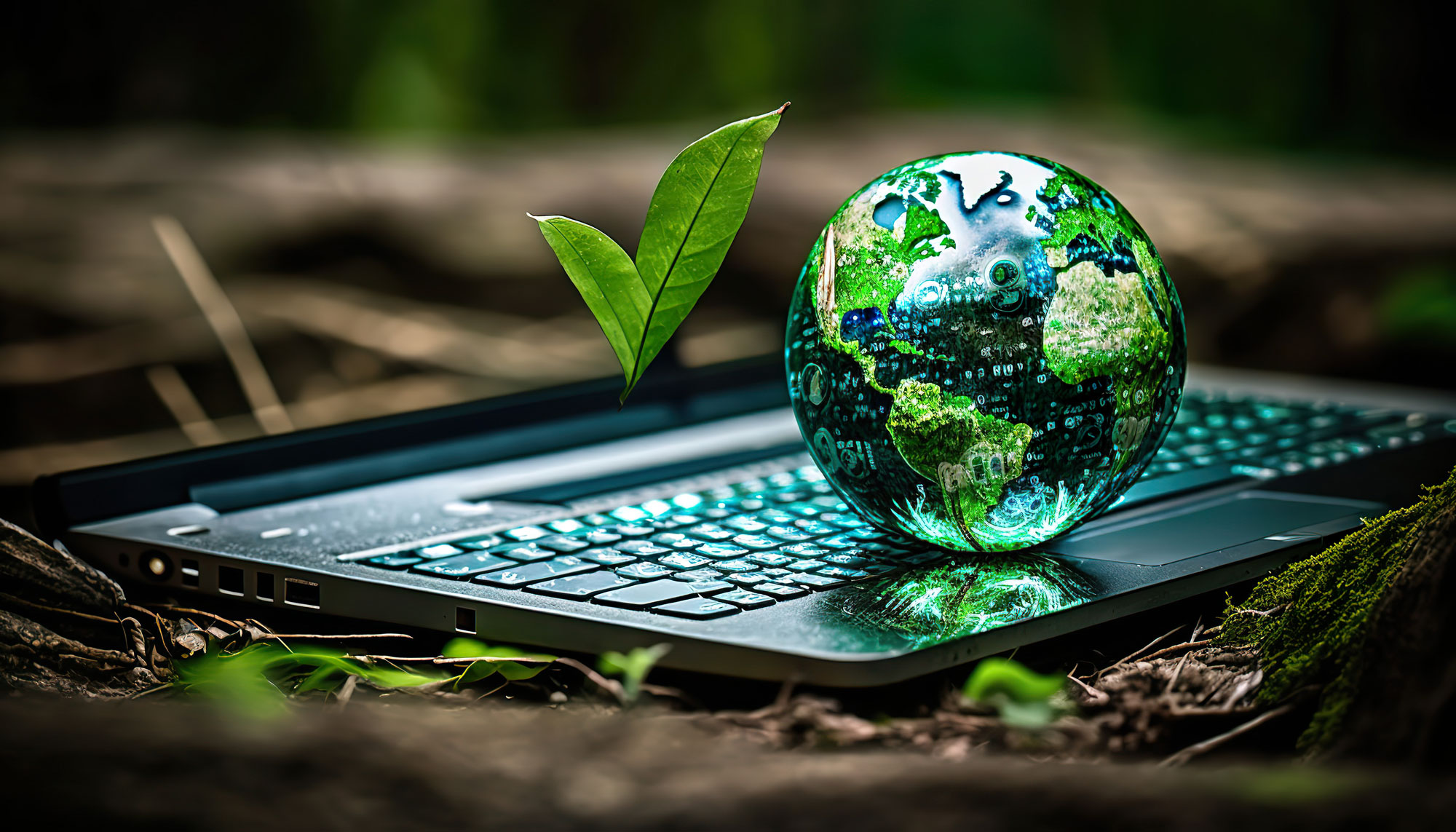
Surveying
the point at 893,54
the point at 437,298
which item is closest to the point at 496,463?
the point at 437,298

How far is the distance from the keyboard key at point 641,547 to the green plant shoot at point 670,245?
0.10m

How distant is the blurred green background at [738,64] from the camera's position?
11.0ft

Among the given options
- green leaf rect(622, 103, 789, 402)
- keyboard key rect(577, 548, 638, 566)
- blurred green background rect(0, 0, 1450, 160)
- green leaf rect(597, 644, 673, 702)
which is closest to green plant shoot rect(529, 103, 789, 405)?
green leaf rect(622, 103, 789, 402)

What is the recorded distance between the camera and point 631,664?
2.26ft

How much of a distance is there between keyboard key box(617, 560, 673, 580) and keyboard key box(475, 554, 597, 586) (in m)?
0.03

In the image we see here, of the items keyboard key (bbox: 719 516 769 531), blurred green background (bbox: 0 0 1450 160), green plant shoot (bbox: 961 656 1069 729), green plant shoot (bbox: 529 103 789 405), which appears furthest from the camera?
blurred green background (bbox: 0 0 1450 160)

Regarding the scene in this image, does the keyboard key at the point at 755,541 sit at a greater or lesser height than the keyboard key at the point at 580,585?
lesser

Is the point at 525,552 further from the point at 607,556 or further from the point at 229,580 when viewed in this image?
the point at 229,580

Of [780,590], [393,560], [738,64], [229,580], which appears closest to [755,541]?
[780,590]

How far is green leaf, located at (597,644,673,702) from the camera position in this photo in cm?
68

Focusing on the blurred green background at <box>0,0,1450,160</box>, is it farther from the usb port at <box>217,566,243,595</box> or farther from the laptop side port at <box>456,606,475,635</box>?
the laptop side port at <box>456,606,475,635</box>

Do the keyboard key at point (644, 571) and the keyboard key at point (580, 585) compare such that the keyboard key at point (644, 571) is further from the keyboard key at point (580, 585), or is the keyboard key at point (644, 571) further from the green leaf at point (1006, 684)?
the green leaf at point (1006, 684)

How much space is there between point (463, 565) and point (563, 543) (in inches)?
3.2

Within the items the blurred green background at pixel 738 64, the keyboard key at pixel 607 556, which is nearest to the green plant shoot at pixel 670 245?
the keyboard key at pixel 607 556
